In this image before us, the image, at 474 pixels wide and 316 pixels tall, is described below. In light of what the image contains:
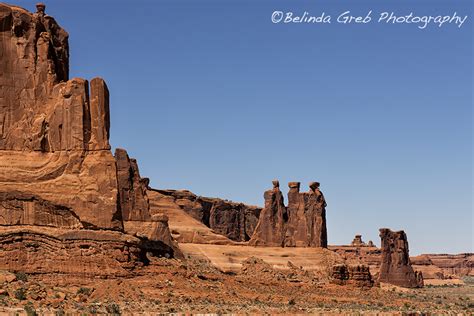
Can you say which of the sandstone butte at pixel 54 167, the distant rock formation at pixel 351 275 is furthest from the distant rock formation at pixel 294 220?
the sandstone butte at pixel 54 167

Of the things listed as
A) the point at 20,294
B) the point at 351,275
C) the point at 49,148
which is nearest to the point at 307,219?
the point at 351,275

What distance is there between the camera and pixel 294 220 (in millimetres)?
105000

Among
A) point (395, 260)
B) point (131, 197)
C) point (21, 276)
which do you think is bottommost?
point (21, 276)

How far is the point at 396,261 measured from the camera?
359 ft

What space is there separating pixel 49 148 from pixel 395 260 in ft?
223

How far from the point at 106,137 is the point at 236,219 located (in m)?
79.6

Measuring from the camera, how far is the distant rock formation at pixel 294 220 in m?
103

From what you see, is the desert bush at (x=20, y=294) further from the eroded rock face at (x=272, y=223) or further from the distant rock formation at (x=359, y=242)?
the distant rock formation at (x=359, y=242)

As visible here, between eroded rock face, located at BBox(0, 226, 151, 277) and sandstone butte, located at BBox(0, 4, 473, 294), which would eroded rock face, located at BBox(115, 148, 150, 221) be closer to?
sandstone butte, located at BBox(0, 4, 473, 294)

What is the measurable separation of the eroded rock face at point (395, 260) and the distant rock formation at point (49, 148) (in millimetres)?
61680

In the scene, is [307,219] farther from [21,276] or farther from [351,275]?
[21,276]

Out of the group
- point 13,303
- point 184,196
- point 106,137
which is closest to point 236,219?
point 184,196

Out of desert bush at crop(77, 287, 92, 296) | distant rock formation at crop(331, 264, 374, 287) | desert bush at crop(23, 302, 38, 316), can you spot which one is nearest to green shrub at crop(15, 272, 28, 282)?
desert bush at crop(77, 287, 92, 296)

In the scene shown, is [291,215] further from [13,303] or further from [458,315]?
[13,303]
